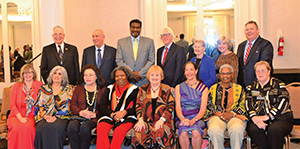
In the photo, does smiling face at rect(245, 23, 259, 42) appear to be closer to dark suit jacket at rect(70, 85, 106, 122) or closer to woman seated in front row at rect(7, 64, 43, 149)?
dark suit jacket at rect(70, 85, 106, 122)

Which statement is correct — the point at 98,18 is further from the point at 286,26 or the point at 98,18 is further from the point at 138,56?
the point at 286,26

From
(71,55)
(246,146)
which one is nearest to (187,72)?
(246,146)

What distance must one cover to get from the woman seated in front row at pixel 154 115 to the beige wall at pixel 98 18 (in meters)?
3.64

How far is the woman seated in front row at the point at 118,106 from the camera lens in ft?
13.5

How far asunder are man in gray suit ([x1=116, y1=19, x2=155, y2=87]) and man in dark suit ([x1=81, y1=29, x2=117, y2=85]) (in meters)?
0.15

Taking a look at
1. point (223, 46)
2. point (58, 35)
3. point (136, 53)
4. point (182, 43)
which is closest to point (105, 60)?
point (136, 53)

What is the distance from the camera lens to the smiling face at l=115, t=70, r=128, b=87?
4.43 m

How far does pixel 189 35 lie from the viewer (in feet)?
24.3

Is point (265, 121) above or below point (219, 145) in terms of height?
above

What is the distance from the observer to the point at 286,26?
23.9 feet

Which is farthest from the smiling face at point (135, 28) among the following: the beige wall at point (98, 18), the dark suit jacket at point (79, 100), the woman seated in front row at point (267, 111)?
the beige wall at point (98, 18)

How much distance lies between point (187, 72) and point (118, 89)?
3.45ft

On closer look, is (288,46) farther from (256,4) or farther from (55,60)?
(55,60)

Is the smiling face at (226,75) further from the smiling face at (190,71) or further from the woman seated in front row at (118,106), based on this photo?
the woman seated in front row at (118,106)
